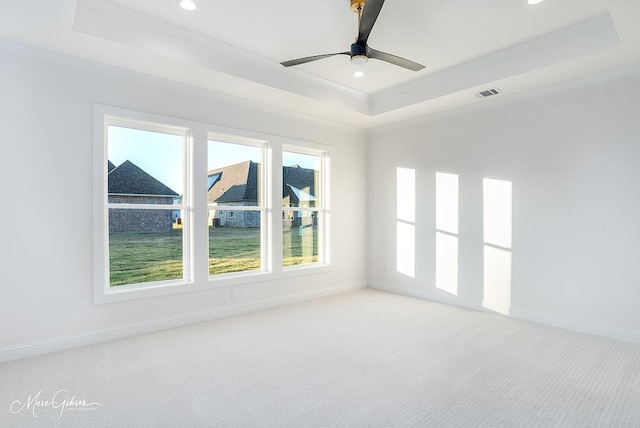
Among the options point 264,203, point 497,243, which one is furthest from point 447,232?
point 264,203

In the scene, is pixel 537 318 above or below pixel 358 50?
below

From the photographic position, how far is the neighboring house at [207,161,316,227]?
443 centimetres

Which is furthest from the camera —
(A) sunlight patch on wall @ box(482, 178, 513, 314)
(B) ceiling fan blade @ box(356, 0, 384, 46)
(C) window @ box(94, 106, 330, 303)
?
(A) sunlight patch on wall @ box(482, 178, 513, 314)

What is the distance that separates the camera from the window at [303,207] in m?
5.18

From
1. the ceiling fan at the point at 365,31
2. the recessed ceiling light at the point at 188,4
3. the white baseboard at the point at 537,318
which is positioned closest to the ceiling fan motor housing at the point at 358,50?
the ceiling fan at the point at 365,31

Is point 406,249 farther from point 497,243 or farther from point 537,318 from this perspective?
point 537,318

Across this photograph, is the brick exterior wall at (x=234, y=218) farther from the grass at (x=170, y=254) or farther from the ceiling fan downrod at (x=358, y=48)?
the ceiling fan downrod at (x=358, y=48)

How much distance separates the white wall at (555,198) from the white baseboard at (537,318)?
0.04ft

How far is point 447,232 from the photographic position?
195 inches

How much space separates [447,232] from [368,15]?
3.31 m

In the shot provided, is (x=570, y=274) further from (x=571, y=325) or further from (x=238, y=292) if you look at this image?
(x=238, y=292)

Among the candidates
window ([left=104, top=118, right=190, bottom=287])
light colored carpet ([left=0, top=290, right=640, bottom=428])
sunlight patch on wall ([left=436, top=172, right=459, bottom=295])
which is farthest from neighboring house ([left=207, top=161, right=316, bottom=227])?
sunlight patch on wall ([left=436, top=172, right=459, bottom=295])

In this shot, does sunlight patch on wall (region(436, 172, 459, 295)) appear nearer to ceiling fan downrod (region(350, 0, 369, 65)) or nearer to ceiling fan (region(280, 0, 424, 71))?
ceiling fan (region(280, 0, 424, 71))

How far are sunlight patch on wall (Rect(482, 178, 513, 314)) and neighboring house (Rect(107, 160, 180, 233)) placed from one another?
154 inches
